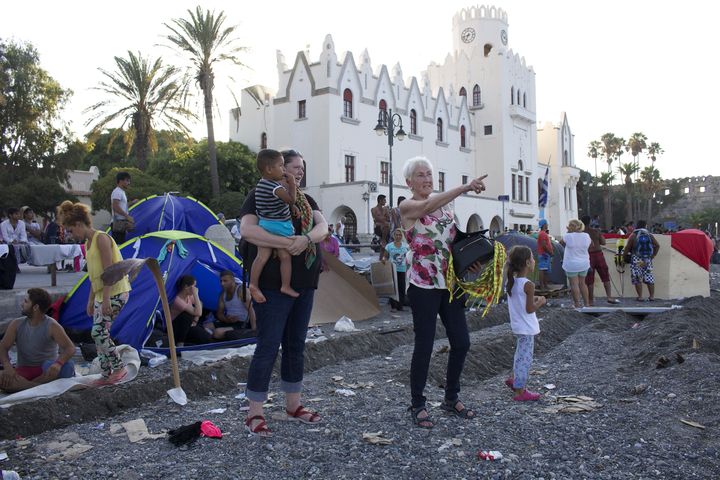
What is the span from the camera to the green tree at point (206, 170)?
32.9m

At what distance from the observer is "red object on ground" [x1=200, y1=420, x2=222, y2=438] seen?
4.02 metres

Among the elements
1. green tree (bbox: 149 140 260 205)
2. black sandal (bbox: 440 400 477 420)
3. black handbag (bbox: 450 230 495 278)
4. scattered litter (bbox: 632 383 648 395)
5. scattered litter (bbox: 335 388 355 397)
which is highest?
green tree (bbox: 149 140 260 205)

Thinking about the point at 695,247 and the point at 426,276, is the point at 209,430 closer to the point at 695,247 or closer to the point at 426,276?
the point at 426,276

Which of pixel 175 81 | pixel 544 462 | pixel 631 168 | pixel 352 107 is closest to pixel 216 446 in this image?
pixel 544 462

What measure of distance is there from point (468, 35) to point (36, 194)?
33.1 m

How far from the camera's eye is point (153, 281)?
7379mm

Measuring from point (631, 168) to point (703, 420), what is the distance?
247ft

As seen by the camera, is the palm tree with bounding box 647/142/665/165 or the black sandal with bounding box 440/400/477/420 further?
the palm tree with bounding box 647/142/665/165

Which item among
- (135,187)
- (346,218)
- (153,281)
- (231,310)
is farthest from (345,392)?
(346,218)

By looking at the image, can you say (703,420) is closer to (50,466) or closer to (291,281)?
(291,281)

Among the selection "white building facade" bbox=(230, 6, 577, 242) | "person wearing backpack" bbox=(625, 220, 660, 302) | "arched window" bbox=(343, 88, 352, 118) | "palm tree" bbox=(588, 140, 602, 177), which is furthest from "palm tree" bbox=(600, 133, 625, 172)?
"person wearing backpack" bbox=(625, 220, 660, 302)

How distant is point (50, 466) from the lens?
364 cm

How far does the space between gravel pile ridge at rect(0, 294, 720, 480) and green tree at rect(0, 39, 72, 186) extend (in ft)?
100

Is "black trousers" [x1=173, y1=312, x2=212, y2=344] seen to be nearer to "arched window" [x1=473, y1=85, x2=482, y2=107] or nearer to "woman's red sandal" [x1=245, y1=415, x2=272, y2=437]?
"woman's red sandal" [x1=245, y1=415, x2=272, y2=437]
